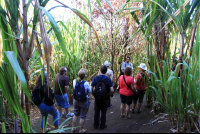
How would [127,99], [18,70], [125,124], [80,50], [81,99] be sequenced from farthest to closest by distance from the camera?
[80,50] → [127,99] → [125,124] → [81,99] → [18,70]

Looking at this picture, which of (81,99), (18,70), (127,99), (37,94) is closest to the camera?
(18,70)

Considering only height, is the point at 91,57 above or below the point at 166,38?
below

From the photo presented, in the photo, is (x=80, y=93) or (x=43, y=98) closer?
(x=43, y=98)

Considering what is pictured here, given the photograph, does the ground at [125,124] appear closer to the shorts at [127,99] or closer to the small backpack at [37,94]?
the shorts at [127,99]

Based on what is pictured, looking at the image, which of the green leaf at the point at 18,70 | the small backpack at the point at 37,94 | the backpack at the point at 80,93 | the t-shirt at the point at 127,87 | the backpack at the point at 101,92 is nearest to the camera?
the green leaf at the point at 18,70

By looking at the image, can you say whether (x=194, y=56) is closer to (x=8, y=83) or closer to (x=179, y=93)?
(x=179, y=93)

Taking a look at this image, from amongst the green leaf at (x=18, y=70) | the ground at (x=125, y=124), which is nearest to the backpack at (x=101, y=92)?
the ground at (x=125, y=124)

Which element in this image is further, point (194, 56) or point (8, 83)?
point (194, 56)

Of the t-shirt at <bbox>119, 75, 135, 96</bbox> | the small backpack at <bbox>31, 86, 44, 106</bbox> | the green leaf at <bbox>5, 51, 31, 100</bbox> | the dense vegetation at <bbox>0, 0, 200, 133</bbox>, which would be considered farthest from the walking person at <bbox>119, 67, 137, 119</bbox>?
the green leaf at <bbox>5, 51, 31, 100</bbox>

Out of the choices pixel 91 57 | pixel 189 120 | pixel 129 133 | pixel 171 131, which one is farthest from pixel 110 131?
pixel 91 57

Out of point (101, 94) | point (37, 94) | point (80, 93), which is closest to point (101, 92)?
point (101, 94)

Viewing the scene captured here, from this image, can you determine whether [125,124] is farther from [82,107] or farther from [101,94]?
[82,107]

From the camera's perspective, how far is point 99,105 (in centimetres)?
305

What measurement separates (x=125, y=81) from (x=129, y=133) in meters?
1.22
